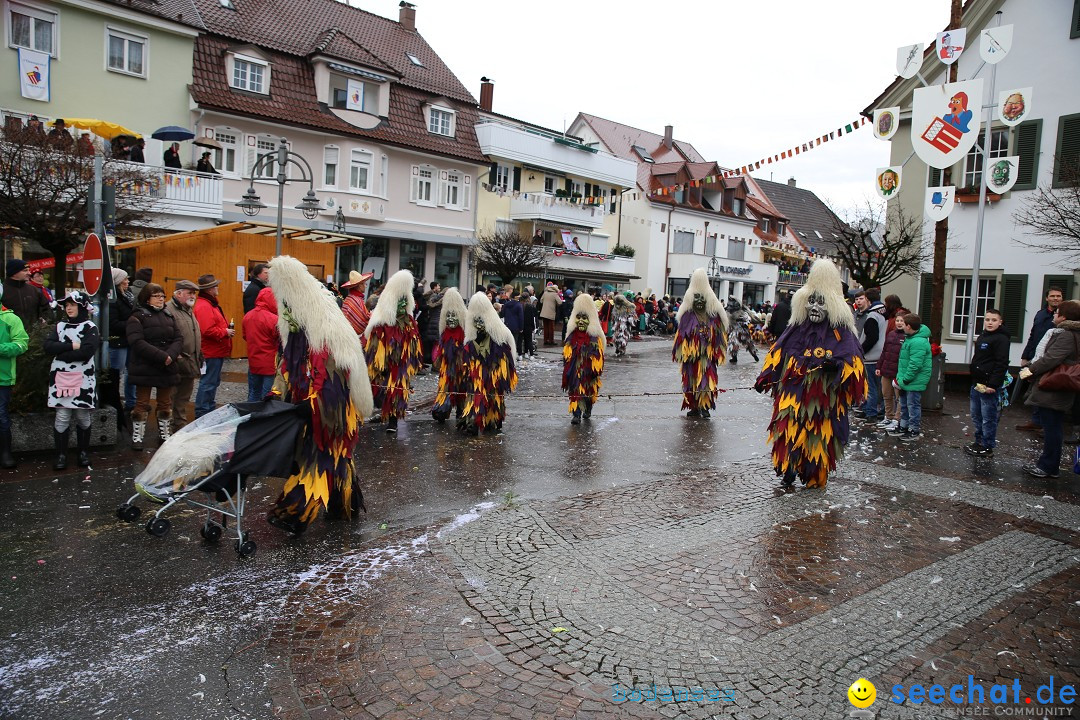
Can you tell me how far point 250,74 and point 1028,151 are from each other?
2340 cm

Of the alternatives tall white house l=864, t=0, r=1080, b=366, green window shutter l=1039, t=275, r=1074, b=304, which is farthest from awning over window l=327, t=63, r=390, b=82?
green window shutter l=1039, t=275, r=1074, b=304

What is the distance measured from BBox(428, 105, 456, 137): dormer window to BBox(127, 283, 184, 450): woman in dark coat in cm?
2423

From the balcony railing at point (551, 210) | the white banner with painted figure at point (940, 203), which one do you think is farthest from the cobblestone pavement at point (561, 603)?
the balcony railing at point (551, 210)

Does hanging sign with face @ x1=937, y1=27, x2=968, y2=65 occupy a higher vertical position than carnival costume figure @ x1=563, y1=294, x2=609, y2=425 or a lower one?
higher

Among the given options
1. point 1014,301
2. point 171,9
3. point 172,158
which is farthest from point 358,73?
point 1014,301

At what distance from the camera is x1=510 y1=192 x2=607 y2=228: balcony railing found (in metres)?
35.0

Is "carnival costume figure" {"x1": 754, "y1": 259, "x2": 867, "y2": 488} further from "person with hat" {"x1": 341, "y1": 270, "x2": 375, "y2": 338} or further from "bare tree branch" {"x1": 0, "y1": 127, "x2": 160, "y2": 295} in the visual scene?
"bare tree branch" {"x1": 0, "y1": 127, "x2": 160, "y2": 295}

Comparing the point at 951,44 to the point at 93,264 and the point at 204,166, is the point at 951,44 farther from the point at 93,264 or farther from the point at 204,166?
the point at 204,166

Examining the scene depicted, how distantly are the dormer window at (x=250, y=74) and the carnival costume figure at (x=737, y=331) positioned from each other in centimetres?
1753

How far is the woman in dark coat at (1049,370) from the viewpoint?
308 inches

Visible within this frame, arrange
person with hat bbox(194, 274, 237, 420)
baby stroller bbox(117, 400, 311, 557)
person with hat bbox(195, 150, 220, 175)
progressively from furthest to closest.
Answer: person with hat bbox(195, 150, 220, 175), person with hat bbox(194, 274, 237, 420), baby stroller bbox(117, 400, 311, 557)

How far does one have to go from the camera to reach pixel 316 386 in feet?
18.0

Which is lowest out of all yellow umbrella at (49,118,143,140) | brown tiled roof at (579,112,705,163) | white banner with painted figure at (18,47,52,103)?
yellow umbrella at (49,118,143,140)

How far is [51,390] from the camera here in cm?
711
